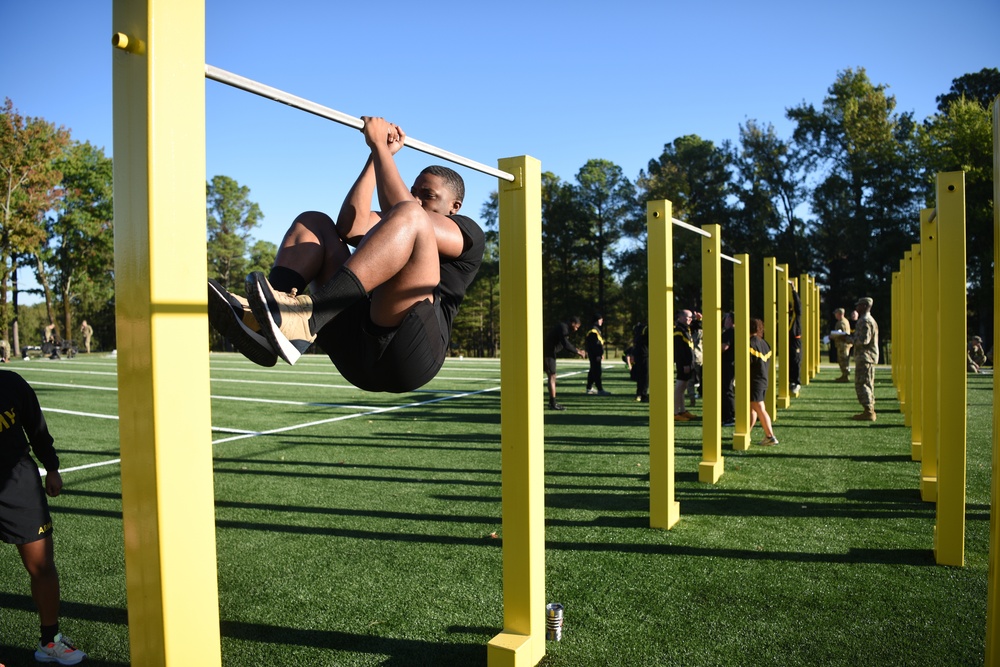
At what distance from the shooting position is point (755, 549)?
5.15 m

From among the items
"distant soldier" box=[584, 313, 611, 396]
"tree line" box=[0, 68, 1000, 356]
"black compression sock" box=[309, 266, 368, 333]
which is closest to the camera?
"black compression sock" box=[309, 266, 368, 333]

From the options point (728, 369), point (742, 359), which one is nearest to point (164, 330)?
point (742, 359)

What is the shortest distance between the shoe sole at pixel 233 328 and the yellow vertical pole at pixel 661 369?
386 cm

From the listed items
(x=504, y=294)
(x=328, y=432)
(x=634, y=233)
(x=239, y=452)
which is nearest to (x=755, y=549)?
(x=504, y=294)

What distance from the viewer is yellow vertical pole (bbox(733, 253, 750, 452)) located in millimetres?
9180

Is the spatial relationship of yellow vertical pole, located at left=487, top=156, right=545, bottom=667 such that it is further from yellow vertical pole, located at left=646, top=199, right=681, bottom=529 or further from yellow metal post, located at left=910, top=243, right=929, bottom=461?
yellow metal post, located at left=910, top=243, right=929, bottom=461

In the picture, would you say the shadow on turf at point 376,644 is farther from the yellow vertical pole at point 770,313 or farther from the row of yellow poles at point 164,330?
the yellow vertical pole at point 770,313

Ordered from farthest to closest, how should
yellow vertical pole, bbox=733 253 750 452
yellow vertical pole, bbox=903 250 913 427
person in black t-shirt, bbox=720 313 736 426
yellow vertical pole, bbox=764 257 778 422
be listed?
yellow vertical pole, bbox=764 257 778 422 → person in black t-shirt, bbox=720 313 736 426 → yellow vertical pole, bbox=903 250 913 427 → yellow vertical pole, bbox=733 253 750 452

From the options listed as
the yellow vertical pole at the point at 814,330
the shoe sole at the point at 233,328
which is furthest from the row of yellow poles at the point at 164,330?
the yellow vertical pole at the point at 814,330

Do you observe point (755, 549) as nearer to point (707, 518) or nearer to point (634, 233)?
point (707, 518)

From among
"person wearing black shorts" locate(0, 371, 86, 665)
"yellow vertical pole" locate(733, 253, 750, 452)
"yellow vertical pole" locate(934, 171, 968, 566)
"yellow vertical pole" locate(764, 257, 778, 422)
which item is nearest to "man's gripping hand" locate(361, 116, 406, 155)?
"person wearing black shorts" locate(0, 371, 86, 665)

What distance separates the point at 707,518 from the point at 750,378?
14.6 ft

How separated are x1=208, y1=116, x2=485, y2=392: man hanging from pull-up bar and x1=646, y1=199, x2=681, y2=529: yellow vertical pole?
268cm

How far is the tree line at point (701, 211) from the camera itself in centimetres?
3497
